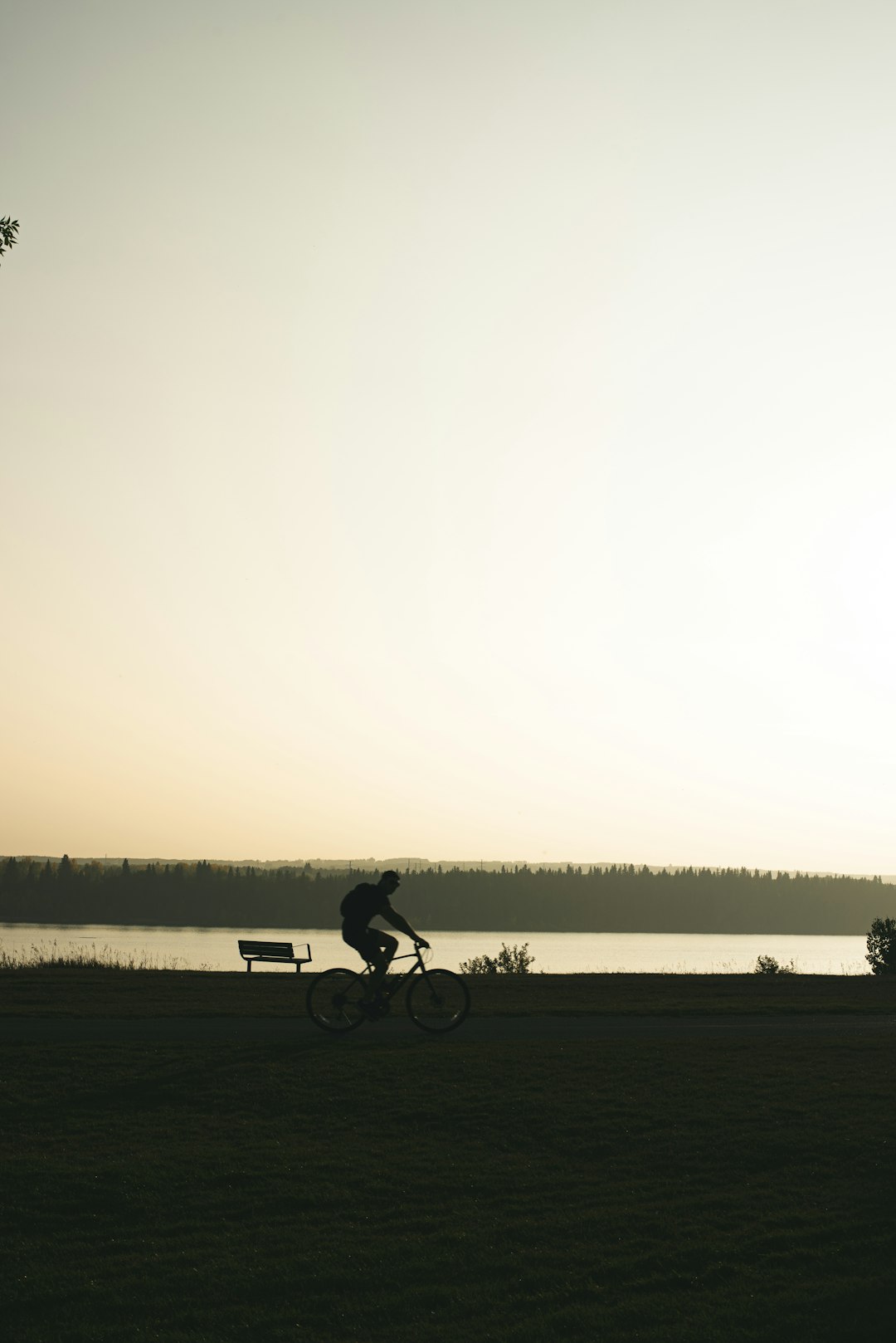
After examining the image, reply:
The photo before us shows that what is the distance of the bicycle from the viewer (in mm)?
16297

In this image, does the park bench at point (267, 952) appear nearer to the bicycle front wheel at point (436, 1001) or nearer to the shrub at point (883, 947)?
the bicycle front wheel at point (436, 1001)

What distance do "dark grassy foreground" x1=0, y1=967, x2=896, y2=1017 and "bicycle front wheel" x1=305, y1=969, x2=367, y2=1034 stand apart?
243cm

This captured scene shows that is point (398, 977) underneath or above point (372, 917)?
underneath

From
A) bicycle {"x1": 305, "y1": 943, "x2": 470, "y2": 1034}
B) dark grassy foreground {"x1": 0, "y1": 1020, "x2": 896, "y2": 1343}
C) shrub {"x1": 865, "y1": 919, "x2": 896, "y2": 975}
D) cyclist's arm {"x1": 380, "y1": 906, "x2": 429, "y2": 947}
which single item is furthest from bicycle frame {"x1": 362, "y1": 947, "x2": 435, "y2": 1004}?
shrub {"x1": 865, "y1": 919, "x2": 896, "y2": 975}

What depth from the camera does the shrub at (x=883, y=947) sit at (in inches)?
1516

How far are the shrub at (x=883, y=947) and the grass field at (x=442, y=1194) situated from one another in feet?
82.4

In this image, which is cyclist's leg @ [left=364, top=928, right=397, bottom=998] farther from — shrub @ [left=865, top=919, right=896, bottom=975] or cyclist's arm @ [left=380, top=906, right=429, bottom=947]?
shrub @ [left=865, top=919, right=896, bottom=975]

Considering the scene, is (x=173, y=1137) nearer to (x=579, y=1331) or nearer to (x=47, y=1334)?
(x=47, y=1334)

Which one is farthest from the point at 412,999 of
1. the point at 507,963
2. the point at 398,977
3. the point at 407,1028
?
the point at 507,963

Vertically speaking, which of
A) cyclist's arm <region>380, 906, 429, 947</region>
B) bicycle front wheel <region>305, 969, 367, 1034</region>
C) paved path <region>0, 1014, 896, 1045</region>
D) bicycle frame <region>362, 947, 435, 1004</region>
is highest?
cyclist's arm <region>380, 906, 429, 947</region>

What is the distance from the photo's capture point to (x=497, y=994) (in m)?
23.9

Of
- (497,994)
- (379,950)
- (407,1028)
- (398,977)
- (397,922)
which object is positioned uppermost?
(397,922)

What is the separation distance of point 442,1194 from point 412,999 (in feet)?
22.3

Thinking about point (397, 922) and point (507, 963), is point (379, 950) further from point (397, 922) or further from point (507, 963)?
Answer: point (507, 963)
